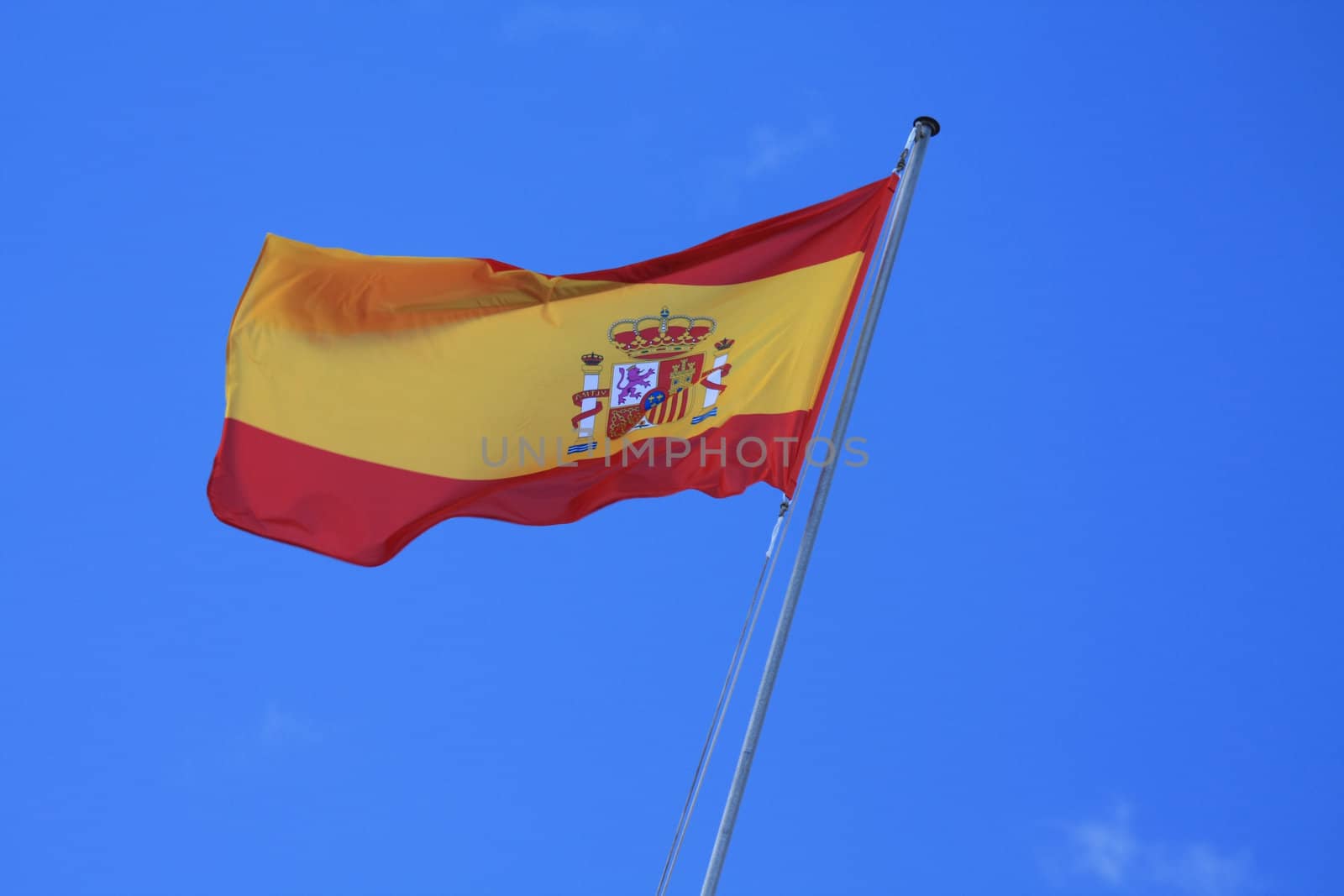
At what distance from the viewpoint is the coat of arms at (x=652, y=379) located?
51.0ft

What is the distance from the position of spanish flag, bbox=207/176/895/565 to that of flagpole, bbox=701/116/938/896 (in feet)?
1.52

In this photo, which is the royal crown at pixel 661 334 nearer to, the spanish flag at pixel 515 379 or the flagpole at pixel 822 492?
the spanish flag at pixel 515 379

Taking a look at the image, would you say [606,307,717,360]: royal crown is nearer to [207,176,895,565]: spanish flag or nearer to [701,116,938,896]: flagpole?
[207,176,895,565]: spanish flag

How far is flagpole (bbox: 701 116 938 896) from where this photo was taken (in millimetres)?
12938

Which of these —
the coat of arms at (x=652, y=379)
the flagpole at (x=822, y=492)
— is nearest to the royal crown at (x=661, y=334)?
the coat of arms at (x=652, y=379)

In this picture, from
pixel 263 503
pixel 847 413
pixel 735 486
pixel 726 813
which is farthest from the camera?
pixel 263 503

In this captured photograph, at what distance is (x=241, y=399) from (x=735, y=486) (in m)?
4.85

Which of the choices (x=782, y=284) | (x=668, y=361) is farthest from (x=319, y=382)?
(x=782, y=284)

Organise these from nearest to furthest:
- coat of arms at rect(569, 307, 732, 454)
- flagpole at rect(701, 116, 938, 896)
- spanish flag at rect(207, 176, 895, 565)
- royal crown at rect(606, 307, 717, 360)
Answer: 1. flagpole at rect(701, 116, 938, 896)
2. spanish flag at rect(207, 176, 895, 565)
3. coat of arms at rect(569, 307, 732, 454)
4. royal crown at rect(606, 307, 717, 360)

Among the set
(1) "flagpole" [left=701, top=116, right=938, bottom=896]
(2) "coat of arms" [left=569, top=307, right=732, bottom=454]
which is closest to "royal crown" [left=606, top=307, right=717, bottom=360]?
(2) "coat of arms" [left=569, top=307, right=732, bottom=454]

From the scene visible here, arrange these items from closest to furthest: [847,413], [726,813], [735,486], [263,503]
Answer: [726,813]
[847,413]
[735,486]
[263,503]

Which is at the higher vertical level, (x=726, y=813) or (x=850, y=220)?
(x=850, y=220)

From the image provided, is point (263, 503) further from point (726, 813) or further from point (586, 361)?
point (726, 813)

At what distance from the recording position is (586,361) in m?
16.0
